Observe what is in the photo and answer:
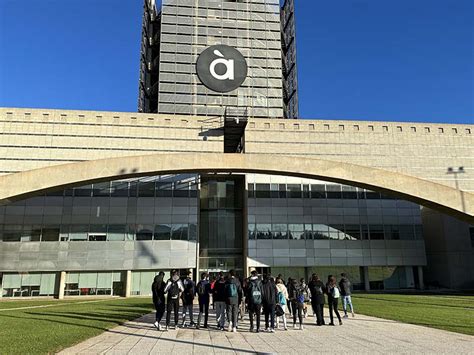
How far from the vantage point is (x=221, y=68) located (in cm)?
5084

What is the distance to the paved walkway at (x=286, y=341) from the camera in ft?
26.3

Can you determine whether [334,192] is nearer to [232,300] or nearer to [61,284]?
[61,284]

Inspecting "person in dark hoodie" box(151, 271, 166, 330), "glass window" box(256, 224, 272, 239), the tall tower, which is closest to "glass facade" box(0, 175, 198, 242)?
"glass window" box(256, 224, 272, 239)

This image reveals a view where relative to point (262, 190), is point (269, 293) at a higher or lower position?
lower

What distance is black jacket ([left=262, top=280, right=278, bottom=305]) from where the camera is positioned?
11.1 m

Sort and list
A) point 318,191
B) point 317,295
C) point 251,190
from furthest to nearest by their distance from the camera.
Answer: point 318,191 < point 251,190 < point 317,295

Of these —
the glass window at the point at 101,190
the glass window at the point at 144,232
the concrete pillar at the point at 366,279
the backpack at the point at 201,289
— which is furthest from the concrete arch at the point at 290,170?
the backpack at the point at 201,289

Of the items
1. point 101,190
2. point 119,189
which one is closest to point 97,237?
point 101,190

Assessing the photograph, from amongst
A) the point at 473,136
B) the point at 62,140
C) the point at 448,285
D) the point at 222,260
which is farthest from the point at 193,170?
the point at 473,136

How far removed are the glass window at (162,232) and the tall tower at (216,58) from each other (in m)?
19.8

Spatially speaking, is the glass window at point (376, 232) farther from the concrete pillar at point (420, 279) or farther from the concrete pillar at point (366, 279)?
the concrete pillar at point (420, 279)

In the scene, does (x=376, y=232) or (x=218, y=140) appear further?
(x=218, y=140)

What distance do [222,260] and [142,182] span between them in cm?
1100

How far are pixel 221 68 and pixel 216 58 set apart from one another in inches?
69.4
